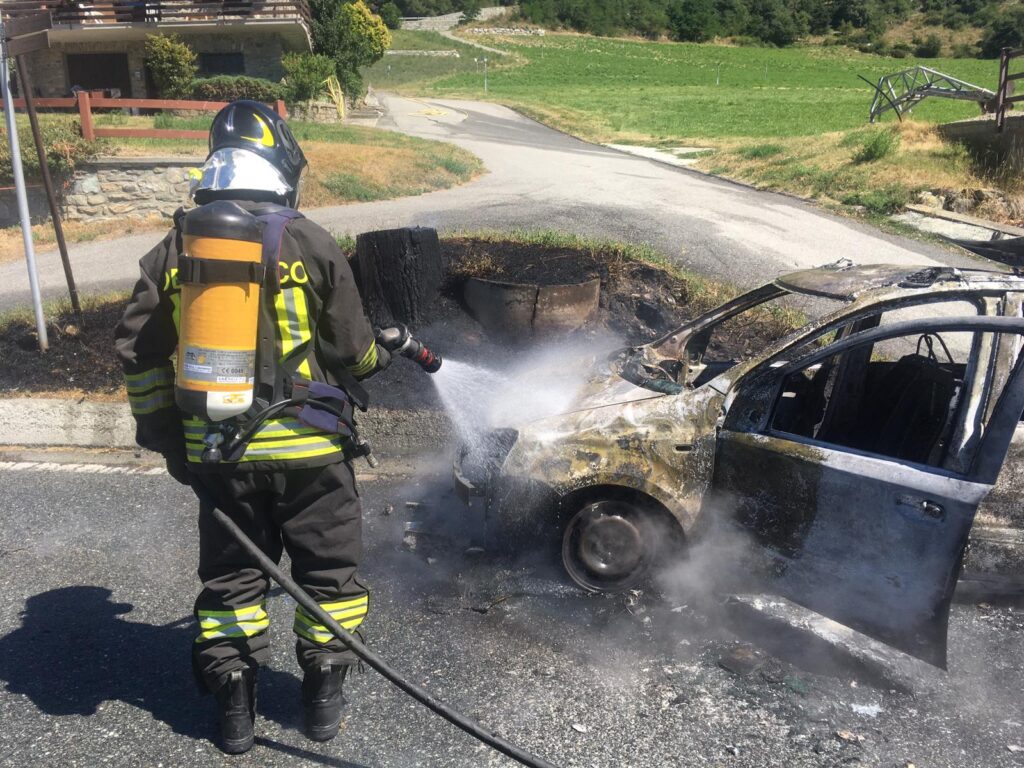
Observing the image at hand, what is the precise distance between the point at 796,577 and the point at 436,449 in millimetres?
2967

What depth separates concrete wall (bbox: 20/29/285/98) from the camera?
26.0m

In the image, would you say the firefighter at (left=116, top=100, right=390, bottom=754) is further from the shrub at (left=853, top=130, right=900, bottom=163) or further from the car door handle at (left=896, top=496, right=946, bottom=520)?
the shrub at (left=853, top=130, right=900, bottom=163)

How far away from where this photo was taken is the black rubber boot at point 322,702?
10.1 feet

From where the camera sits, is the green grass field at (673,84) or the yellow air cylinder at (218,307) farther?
the green grass field at (673,84)

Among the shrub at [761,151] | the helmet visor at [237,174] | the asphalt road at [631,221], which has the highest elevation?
the helmet visor at [237,174]

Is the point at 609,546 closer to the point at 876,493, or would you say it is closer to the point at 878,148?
the point at 876,493

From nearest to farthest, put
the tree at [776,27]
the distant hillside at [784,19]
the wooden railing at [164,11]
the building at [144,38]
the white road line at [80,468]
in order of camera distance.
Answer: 1. the white road line at [80,468]
2. the wooden railing at [164,11]
3. the building at [144,38]
4. the distant hillside at [784,19]
5. the tree at [776,27]

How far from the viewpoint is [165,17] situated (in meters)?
25.1

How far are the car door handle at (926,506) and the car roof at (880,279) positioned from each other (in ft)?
3.00

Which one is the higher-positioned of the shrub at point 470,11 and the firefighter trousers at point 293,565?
the shrub at point 470,11

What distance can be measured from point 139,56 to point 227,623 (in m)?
27.7

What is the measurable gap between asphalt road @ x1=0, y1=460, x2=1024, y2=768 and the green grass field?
2261 centimetres

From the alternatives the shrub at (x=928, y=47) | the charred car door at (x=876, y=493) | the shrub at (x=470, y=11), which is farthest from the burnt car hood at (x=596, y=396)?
the shrub at (x=470, y=11)

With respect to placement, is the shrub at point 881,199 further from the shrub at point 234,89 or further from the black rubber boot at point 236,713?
the shrub at point 234,89
